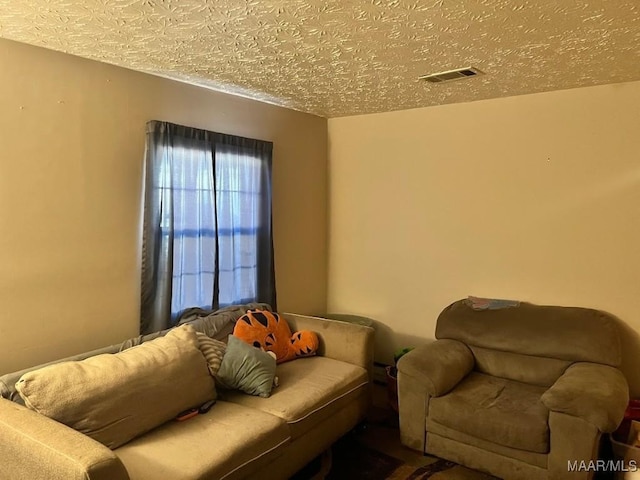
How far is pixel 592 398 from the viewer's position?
229cm

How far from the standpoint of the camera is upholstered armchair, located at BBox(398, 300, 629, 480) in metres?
2.31

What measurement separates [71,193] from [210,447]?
1521 millimetres

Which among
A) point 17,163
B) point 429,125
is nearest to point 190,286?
point 17,163

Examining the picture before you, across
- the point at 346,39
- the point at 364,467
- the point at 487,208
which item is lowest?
the point at 364,467

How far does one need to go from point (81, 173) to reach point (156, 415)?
136 centimetres

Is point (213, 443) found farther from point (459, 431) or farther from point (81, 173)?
point (81, 173)

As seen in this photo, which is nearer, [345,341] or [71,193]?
[71,193]

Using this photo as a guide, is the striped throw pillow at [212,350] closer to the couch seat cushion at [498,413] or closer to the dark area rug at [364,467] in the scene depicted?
the dark area rug at [364,467]

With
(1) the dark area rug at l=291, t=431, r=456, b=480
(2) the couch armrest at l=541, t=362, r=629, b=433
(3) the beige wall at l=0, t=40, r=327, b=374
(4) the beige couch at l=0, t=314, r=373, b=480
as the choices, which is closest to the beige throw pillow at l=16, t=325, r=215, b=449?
(4) the beige couch at l=0, t=314, r=373, b=480

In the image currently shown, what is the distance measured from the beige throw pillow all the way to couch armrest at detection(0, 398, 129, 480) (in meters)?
0.11

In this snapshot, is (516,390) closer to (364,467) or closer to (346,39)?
(364,467)

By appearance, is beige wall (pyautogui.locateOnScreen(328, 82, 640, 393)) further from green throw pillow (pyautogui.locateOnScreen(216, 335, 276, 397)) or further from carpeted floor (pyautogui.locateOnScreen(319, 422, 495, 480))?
green throw pillow (pyautogui.locateOnScreen(216, 335, 276, 397))

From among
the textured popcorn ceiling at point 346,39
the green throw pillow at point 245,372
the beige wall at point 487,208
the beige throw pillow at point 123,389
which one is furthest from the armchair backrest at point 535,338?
the beige throw pillow at point 123,389

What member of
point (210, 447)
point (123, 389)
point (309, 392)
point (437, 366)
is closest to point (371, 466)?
point (309, 392)
